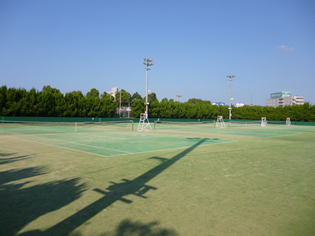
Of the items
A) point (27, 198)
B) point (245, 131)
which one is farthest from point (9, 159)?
point (245, 131)

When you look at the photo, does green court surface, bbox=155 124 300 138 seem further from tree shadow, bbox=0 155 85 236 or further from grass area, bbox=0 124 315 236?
tree shadow, bbox=0 155 85 236

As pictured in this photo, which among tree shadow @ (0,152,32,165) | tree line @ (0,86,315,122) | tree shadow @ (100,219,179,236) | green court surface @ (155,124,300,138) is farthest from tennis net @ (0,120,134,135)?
tree shadow @ (100,219,179,236)

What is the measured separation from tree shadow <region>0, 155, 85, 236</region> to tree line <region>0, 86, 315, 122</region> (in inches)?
1392

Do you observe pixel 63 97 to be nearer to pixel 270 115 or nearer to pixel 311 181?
pixel 311 181

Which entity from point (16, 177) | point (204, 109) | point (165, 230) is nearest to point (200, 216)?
point (165, 230)

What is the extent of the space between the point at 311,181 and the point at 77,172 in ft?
19.7

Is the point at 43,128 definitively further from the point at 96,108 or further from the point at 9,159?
the point at 96,108

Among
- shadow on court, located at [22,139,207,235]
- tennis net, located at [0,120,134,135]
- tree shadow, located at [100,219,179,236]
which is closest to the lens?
tree shadow, located at [100,219,179,236]

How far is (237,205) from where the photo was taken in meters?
4.32

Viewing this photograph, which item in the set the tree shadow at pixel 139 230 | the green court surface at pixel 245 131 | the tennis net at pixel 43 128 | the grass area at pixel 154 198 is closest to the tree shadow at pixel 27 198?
the grass area at pixel 154 198

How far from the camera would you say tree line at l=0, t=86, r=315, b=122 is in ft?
121

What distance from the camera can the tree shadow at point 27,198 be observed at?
3572 mm

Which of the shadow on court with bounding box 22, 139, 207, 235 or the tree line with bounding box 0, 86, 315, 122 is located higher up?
the tree line with bounding box 0, 86, 315, 122

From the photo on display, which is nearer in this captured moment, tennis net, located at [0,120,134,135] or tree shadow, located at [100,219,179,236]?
tree shadow, located at [100,219,179,236]
